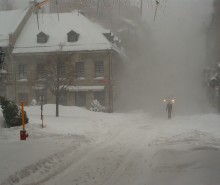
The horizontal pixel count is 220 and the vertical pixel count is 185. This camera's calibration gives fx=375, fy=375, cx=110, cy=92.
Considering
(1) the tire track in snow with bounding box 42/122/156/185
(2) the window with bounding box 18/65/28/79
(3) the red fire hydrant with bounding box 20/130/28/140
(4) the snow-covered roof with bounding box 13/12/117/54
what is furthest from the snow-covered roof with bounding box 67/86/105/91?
(3) the red fire hydrant with bounding box 20/130/28/140

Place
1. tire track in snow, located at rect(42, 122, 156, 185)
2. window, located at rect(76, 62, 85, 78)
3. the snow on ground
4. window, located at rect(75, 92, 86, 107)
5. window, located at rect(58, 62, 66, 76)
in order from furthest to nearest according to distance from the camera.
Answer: window, located at rect(76, 62, 85, 78) → window, located at rect(75, 92, 86, 107) → window, located at rect(58, 62, 66, 76) → tire track in snow, located at rect(42, 122, 156, 185) → the snow on ground

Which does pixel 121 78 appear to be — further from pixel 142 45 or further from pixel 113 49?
pixel 142 45

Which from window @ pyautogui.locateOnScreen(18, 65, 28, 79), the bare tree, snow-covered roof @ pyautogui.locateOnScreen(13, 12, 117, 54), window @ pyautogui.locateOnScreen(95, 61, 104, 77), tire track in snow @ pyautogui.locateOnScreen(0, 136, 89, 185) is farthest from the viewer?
window @ pyautogui.locateOnScreen(18, 65, 28, 79)

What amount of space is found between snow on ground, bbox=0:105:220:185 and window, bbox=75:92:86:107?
1953cm

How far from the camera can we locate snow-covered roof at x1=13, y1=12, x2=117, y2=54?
38.6m

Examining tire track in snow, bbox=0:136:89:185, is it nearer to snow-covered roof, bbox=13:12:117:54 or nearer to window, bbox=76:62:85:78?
snow-covered roof, bbox=13:12:117:54

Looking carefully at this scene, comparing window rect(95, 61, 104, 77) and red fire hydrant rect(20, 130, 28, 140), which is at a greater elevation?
window rect(95, 61, 104, 77)

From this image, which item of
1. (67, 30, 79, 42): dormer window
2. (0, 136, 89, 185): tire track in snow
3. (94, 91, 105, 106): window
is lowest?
(0, 136, 89, 185): tire track in snow

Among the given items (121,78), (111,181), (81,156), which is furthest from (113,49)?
→ (111,181)

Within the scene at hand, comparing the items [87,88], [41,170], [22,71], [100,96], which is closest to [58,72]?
[87,88]

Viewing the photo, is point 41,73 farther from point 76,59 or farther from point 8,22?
point 8,22

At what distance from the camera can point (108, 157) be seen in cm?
1214

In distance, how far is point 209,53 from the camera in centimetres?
4488

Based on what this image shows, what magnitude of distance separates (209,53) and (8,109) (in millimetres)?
31911
